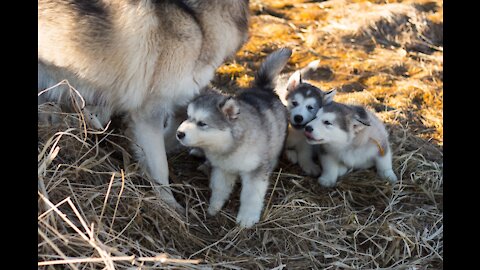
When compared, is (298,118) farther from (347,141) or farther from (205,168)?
(205,168)

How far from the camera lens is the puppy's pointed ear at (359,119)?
14.9 feet

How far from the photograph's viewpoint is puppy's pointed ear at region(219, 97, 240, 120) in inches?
155

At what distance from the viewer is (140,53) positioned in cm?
382

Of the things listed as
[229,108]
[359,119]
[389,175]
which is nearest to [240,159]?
[229,108]

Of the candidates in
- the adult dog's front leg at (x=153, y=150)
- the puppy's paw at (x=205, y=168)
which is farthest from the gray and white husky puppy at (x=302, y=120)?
the adult dog's front leg at (x=153, y=150)

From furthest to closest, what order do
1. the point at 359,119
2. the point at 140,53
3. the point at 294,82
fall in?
the point at 294,82 < the point at 359,119 < the point at 140,53

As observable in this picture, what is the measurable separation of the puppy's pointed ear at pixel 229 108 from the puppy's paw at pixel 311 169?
1060 millimetres

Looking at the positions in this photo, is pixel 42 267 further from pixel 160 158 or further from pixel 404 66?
pixel 404 66

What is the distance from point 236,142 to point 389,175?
58.8 inches

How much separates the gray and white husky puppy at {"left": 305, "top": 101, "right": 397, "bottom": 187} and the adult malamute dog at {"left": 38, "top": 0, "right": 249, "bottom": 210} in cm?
99

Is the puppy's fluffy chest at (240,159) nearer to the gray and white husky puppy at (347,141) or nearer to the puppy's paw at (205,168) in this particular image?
the puppy's paw at (205,168)

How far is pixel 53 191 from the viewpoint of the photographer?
337 centimetres

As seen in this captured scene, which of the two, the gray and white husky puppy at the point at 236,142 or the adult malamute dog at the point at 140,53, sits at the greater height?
the adult malamute dog at the point at 140,53

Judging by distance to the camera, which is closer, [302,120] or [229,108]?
[229,108]
